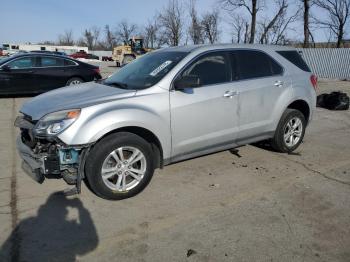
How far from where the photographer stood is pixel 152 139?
443cm

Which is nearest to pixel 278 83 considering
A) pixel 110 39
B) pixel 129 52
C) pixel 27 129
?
pixel 27 129

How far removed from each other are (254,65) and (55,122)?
303 cm

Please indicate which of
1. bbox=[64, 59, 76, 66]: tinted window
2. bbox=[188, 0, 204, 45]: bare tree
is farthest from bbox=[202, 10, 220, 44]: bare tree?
bbox=[64, 59, 76, 66]: tinted window

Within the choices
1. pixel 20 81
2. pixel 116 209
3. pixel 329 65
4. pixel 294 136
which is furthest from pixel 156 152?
pixel 329 65

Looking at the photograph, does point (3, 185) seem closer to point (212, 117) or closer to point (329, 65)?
point (212, 117)

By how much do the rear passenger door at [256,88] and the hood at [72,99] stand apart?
169cm

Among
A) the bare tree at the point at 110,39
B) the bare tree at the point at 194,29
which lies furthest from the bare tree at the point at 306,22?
the bare tree at the point at 110,39

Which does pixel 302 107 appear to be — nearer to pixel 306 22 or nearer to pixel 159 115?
pixel 159 115

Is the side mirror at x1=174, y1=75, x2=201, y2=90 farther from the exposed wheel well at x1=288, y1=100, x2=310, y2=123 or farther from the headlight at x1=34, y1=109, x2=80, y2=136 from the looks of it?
the exposed wheel well at x1=288, y1=100, x2=310, y2=123

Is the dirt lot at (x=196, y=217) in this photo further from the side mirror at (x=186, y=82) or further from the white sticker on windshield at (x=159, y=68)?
the white sticker on windshield at (x=159, y=68)

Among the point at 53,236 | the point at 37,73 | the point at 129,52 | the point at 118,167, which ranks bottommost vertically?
the point at 53,236

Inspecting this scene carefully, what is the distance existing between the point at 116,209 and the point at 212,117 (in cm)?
Answer: 175

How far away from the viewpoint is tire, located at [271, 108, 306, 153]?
5.79 metres

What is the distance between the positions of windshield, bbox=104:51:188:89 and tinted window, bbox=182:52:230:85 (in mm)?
219
